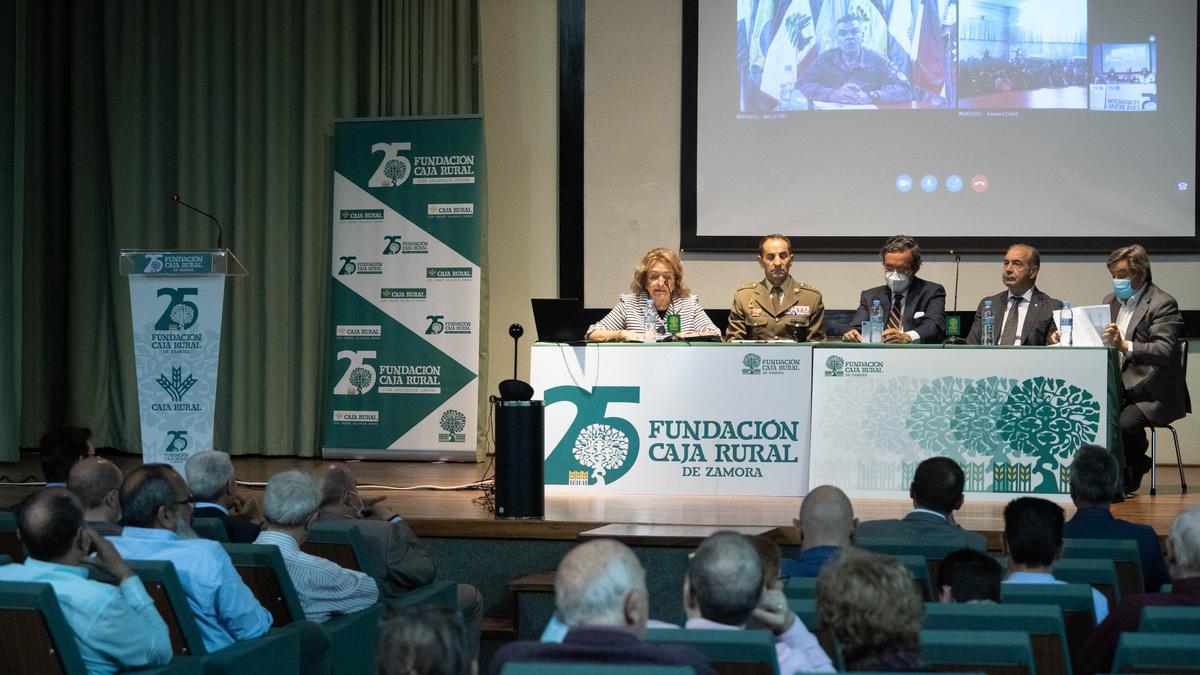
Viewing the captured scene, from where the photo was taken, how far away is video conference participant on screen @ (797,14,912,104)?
8188mm

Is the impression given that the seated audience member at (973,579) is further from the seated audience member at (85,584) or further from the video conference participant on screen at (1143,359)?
the video conference participant on screen at (1143,359)

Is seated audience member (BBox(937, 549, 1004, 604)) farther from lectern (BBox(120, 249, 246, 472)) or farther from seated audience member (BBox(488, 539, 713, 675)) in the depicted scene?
lectern (BBox(120, 249, 246, 472))

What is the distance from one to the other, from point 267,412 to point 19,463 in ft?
5.27

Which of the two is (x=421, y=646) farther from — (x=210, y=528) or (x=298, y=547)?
(x=210, y=528)

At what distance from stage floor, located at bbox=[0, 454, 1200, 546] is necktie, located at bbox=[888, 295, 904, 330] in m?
1.12

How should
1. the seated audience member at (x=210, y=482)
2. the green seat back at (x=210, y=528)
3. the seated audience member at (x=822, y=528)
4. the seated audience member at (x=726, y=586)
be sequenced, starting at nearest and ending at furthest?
the seated audience member at (x=726, y=586), the seated audience member at (x=822, y=528), the green seat back at (x=210, y=528), the seated audience member at (x=210, y=482)

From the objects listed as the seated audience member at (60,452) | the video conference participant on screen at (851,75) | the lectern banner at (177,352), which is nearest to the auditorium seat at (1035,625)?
the seated audience member at (60,452)

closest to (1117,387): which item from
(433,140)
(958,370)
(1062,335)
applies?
(1062,335)

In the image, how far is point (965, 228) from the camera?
820 cm

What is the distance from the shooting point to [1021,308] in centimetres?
672

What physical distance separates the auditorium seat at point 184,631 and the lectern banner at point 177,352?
107 inches

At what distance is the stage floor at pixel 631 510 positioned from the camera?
5.41m

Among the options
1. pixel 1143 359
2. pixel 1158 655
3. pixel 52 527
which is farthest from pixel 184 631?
pixel 1143 359

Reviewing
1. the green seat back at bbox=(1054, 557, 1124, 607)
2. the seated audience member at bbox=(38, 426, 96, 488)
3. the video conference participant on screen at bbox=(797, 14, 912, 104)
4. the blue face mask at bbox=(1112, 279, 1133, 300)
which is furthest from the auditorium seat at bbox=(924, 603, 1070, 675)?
the video conference participant on screen at bbox=(797, 14, 912, 104)
